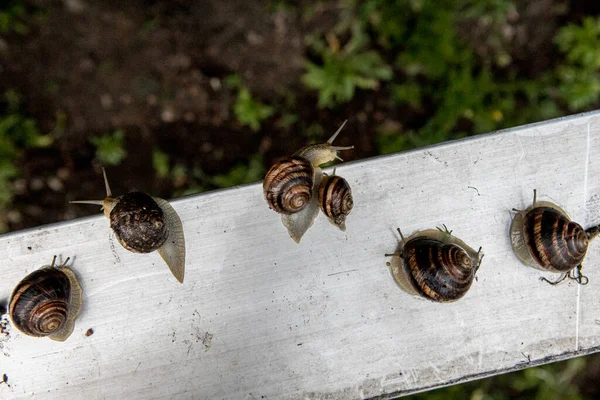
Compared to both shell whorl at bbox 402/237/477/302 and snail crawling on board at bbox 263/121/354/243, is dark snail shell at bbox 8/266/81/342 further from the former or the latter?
shell whorl at bbox 402/237/477/302

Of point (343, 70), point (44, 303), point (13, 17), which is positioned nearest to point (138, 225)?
point (44, 303)

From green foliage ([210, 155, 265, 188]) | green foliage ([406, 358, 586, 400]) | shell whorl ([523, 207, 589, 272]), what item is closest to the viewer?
shell whorl ([523, 207, 589, 272])

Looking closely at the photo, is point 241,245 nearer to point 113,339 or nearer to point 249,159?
point 113,339

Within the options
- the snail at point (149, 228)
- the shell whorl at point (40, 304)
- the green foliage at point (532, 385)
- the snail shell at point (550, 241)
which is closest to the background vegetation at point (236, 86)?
the green foliage at point (532, 385)

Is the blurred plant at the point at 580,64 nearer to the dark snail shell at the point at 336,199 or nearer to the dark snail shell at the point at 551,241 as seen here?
the dark snail shell at the point at 551,241

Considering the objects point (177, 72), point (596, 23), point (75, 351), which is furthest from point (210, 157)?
point (596, 23)

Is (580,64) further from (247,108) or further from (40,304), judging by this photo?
(40,304)

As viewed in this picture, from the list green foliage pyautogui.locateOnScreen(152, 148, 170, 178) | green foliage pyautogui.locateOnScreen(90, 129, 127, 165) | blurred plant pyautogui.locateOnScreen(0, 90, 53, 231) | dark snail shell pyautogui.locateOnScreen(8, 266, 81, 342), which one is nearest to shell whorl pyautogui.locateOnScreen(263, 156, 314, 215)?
dark snail shell pyautogui.locateOnScreen(8, 266, 81, 342)
